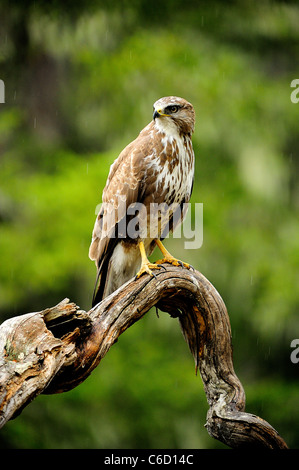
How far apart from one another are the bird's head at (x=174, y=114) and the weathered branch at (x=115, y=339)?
0.69m

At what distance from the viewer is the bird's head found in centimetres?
288

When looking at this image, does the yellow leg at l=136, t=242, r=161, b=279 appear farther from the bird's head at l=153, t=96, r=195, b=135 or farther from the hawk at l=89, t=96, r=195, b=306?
the bird's head at l=153, t=96, r=195, b=135

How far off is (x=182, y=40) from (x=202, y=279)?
3.53 meters

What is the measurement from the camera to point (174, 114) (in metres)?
2.92

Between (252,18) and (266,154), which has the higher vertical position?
(252,18)

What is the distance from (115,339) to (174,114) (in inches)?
45.2

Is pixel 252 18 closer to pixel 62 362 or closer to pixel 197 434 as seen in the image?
pixel 197 434

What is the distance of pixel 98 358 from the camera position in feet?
7.71

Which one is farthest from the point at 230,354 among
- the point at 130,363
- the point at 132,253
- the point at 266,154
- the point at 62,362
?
the point at 266,154

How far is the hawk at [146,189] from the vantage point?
2.93m
